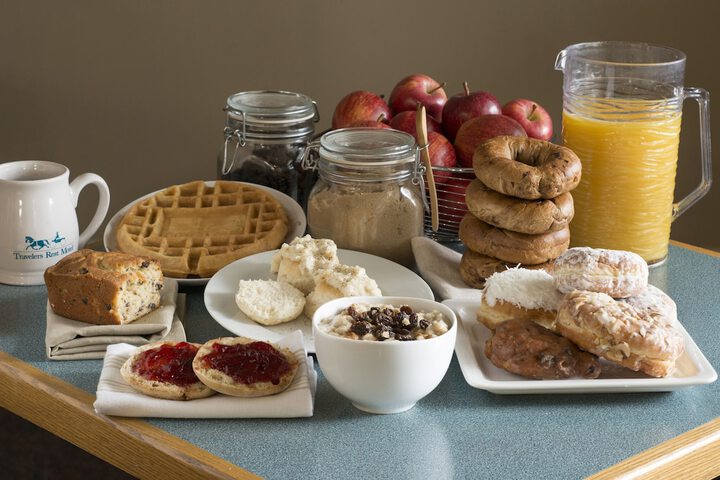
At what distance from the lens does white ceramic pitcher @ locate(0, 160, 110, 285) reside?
5.05 ft

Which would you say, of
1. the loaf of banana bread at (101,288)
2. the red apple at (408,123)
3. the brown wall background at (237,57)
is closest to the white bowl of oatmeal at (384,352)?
the loaf of banana bread at (101,288)

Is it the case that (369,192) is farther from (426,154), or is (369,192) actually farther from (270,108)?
(270,108)

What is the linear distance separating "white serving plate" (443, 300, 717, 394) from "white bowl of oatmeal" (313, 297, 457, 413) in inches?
3.3

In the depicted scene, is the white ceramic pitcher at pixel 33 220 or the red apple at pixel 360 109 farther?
the red apple at pixel 360 109

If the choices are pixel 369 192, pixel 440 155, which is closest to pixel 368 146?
pixel 369 192

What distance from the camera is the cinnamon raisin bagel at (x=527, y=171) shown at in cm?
144

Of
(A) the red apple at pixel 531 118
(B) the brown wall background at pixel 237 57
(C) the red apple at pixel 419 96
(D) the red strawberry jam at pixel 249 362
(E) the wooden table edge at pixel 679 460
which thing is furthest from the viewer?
(B) the brown wall background at pixel 237 57

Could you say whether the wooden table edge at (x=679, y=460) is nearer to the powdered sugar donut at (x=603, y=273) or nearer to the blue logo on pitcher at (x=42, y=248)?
the powdered sugar donut at (x=603, y=273)

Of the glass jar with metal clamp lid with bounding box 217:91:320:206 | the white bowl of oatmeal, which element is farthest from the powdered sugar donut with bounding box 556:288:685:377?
the glass jar with metal clamp lid with bounding box 217:91:320:206

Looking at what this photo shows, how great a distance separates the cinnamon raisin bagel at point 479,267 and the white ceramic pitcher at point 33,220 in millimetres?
698

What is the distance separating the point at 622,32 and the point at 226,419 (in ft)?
8.52

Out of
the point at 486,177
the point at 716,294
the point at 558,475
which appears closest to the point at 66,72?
the point at 486,177

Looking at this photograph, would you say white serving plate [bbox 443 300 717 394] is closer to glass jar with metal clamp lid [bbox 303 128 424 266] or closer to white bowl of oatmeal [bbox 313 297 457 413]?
white bowl of oatmeal [bbox 313 297 457 413]

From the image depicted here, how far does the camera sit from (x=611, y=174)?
1641 millimetres
